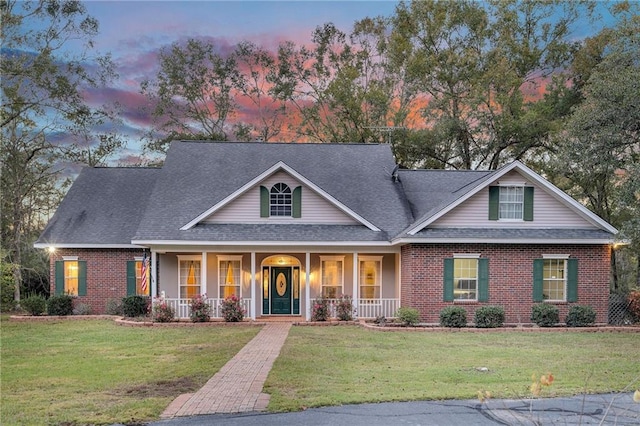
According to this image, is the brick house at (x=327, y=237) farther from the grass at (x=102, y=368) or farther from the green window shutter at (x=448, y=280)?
the grass at (x=102, y=368)

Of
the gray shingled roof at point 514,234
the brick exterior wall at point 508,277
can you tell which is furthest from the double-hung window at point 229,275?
the gray shingled roof at point 514,234

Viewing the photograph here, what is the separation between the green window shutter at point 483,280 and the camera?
713 inches

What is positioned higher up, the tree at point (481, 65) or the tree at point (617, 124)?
the tree at point (481, 65)

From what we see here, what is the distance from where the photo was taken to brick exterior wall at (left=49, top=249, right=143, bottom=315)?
70.7ft

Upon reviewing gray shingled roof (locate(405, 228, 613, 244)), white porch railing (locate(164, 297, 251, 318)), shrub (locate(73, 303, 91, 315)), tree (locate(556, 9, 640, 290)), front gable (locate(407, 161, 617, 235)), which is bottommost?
shrub (locate(73, 303, 91, 315))

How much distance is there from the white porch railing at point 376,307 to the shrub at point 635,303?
7.62 m

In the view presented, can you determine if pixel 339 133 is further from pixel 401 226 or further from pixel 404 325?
pixel 404 325

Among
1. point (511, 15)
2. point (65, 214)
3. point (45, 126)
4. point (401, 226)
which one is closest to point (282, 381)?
point (401, 226)

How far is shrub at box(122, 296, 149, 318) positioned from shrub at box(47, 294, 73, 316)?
7.30ft

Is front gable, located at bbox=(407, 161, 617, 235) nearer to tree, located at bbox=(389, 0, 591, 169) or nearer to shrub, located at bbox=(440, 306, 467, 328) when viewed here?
shrub, located at bbox=(440, 306, 467, 328)

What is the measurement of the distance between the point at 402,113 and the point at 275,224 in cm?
1655

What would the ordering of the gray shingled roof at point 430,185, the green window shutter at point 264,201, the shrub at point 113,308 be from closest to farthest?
the green window shutter at point 264,201 → the shrub at point 113,308 → the gray shingled roof at point 430,185

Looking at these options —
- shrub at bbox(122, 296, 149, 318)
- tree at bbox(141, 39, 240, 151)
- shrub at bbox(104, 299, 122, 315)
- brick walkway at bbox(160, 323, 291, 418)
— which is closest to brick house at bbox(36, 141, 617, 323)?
shrub at bbox(122, 296, 149, 318)

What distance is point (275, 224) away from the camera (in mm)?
19828
